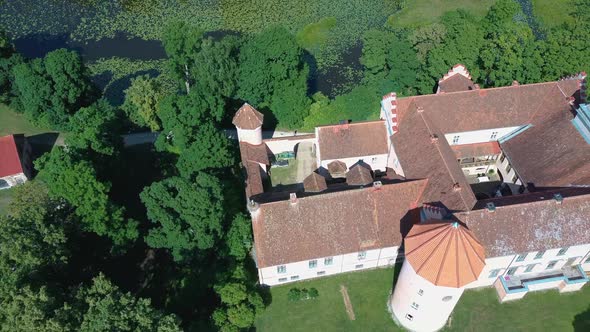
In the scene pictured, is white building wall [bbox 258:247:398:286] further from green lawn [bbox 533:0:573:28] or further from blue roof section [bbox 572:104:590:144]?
green lawn [bbox 533:0:573:28]

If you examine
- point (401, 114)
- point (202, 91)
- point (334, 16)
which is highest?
point (334, 16)

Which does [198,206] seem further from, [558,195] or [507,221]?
[558,195]

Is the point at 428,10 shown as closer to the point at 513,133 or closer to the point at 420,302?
the point at 513,133

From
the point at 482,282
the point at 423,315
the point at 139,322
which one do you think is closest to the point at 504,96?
the point at 482,282

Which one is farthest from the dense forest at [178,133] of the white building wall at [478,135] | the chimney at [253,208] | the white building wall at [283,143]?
the white building wall at [478,135]

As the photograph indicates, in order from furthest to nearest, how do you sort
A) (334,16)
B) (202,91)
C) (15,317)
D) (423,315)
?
(334,16), (202,91), (423,315), (15,317)
